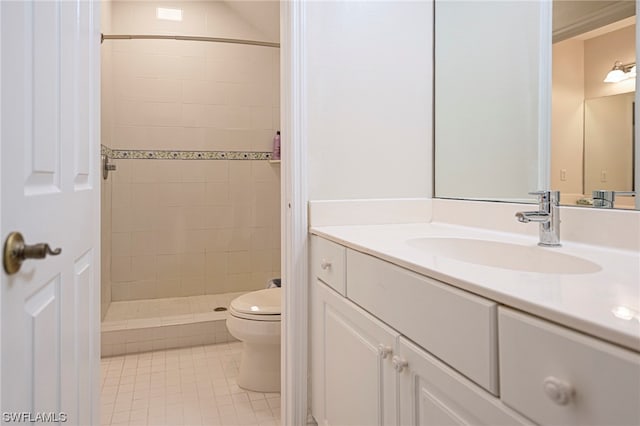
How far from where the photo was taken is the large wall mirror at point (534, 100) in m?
1.16

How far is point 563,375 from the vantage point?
0.56 metres

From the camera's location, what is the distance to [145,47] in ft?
10.0

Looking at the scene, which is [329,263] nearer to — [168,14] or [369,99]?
[369,99]

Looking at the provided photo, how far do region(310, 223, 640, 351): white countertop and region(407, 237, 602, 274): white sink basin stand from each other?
1.1 inches

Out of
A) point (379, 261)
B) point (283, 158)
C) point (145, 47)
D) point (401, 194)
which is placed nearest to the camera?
point (379, 261)

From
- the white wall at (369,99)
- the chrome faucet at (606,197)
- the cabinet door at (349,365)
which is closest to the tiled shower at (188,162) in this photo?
the cabinet door at (349,365)

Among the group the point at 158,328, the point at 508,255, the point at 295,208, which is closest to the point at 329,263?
the point at 295,208

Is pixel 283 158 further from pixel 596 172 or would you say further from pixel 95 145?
pixel 596 172

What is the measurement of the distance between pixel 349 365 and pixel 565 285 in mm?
732

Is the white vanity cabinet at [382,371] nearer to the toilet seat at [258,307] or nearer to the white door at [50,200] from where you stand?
the toilet seat at [258,307]

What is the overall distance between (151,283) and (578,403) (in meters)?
3.05

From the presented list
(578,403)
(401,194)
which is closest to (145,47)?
(401,194)

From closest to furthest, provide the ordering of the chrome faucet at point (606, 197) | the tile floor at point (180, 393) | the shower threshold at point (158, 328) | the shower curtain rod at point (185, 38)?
the chrome faucet at point (606, 197) < the tile floor at point (180, 393) < the shower threshold at point (158, 328) < the shower curtain rod at point (185, 38)

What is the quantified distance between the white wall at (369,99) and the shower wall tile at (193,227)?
5.79ft
